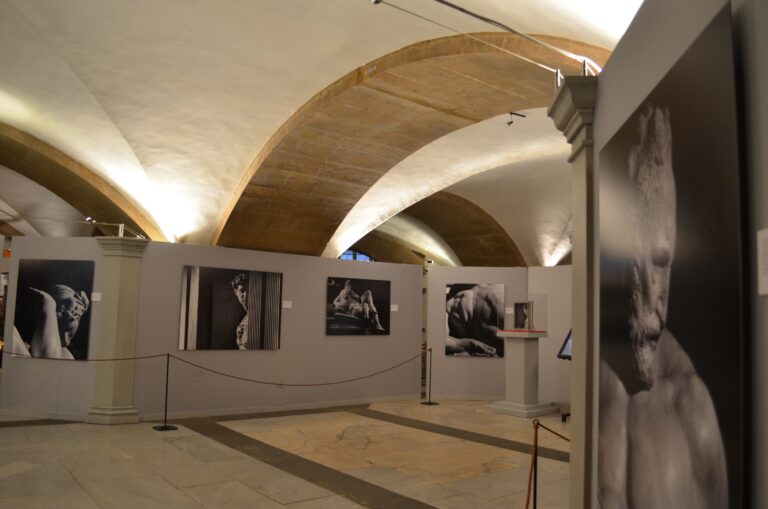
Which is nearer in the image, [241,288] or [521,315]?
[241,288]

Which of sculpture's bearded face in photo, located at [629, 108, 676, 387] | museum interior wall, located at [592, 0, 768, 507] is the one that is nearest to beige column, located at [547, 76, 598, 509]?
sculpture's bearded face in photo, located at [629, 108, 676, 387]

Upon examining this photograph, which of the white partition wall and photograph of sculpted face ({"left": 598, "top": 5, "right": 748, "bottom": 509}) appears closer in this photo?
photograph of sculpted face ({"left": 598, "top": 5, "right": 748, "bottom": 509})

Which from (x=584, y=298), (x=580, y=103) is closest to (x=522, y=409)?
(x=584, y=298)

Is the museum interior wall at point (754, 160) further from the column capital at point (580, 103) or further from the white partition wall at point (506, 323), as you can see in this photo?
the white partition wall at point (506, 323)

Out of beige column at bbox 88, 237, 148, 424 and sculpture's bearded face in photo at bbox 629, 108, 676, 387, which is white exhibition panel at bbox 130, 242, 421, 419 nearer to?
beige column at bbox 88, 237, 148, 424

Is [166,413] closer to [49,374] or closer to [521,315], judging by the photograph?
[49,374]

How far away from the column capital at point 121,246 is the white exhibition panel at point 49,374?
22cm

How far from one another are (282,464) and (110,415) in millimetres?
3779

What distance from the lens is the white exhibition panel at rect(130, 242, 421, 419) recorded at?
34.5 feet

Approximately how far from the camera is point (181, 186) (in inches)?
446

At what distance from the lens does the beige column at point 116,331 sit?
32.5ft

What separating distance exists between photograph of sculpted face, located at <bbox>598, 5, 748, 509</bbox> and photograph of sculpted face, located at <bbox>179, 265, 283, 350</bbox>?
915 cm

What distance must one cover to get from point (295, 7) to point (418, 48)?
1503 mm

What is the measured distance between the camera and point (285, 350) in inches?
473
